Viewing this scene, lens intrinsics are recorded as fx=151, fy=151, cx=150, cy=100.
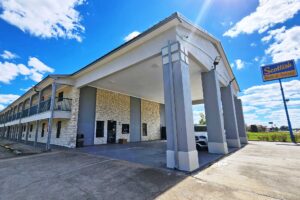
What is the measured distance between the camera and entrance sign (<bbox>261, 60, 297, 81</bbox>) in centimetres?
1480

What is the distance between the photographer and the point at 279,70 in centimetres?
A: 1532

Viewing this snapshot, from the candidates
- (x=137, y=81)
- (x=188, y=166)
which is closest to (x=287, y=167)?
(x=188, y=166)

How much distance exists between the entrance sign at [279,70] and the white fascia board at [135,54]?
14.8 metres

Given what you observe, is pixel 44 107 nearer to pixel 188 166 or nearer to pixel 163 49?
pixel 163 49

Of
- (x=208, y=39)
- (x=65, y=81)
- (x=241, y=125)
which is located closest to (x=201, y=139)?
(x=208, y=39)

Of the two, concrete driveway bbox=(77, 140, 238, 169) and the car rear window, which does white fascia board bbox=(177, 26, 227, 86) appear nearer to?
the car rear window

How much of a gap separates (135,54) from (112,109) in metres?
8.46

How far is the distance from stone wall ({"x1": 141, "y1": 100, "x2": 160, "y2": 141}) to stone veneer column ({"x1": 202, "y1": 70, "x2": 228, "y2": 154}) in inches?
416

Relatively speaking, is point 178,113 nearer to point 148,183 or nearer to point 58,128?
point 148,183

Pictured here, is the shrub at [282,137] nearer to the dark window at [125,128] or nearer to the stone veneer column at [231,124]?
the stone veneer column at [231,124]

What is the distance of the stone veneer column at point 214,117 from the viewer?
25.7 feet

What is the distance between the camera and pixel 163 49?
6.12 meters

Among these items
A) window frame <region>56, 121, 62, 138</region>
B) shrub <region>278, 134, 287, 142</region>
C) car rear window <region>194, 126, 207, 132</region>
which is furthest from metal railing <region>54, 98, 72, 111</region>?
shrub <region>278, 134, 287, 142</region>

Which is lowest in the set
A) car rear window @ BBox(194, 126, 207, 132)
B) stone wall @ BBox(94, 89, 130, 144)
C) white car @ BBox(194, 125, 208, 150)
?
white car @ BBox(194, 125, 208, 150)
